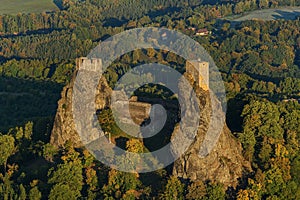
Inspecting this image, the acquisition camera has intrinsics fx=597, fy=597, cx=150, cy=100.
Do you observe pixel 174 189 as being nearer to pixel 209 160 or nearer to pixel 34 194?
pixel 209 160

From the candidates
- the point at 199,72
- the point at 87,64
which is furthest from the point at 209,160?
the point at 87,64

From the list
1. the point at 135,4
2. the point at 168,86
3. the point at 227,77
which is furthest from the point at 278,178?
the point at 135,4

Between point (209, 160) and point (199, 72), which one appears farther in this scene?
point (199, 72)

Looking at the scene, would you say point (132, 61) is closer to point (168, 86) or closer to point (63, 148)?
point (168, 86)

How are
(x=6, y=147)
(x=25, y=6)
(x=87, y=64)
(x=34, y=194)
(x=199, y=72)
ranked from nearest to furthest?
(x=34, y=194) → (x=199, y=72) → (x=87, y=64) → (x=6, y=147) → (x=25, y=6)

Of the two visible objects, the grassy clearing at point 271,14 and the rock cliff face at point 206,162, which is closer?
the rock cliff face at point 206,162

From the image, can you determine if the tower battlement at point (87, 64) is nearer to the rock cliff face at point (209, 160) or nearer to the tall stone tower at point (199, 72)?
the tall stone tower at point (199, 72)

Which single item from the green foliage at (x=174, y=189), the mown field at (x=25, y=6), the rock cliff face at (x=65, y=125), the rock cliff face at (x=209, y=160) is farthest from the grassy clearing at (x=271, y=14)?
the green foliage at (x=174, y=189)

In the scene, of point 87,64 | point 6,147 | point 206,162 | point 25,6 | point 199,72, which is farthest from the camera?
point 25,6
